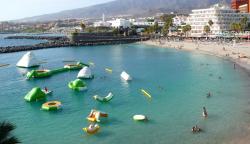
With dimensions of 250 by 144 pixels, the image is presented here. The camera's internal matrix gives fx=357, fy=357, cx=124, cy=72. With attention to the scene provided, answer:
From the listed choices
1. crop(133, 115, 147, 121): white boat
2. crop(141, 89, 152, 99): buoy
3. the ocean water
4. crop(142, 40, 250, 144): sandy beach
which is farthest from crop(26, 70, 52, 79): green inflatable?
crop(142, 40, 250, 144): sandy beach

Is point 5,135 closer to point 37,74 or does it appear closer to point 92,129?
point 92,129

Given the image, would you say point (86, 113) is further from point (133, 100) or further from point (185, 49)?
point (185, 49)

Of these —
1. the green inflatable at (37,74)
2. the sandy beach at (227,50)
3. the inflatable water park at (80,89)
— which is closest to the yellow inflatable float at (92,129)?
the inflatable water park at (80,89)

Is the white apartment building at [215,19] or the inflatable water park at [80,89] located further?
the white apartment building at [215,19]

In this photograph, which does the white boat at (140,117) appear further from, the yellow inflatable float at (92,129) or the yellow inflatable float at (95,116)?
the yellow inflatable float at (92,129)

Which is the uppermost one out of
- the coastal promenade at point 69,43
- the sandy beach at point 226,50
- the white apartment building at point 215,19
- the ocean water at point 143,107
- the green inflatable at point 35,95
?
the white apartment building at point 215,19

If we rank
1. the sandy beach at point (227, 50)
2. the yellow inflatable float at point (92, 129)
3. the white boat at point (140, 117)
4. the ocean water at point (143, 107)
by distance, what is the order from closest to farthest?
the ocean water at point (143, 107) → the yellow inflatable float at point (92, 129) → the white boat at point (140, 117) → the sandy beach at point (227, 50)
